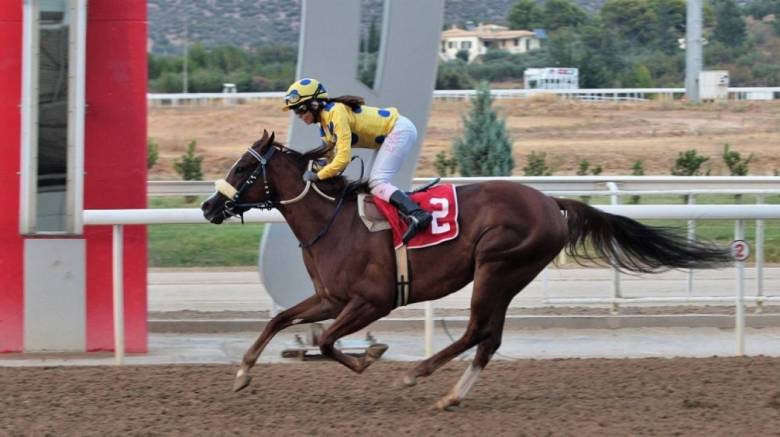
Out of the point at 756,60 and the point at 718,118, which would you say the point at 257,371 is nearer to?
the point at 718,118

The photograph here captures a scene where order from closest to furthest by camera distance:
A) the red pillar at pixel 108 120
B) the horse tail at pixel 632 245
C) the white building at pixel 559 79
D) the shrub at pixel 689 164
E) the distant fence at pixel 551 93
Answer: the horse tail at pixel 632 245 → the red pillar at pixel 108 120 → the shrub at pixel 689 164 → the distant fence at pixel 551 93 → the white building at pixel 559 79

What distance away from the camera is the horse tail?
6.42m

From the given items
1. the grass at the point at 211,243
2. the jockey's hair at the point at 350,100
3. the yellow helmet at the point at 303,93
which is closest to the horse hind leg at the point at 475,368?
the jockey's hair at the point at 350,100

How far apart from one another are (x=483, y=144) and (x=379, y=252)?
11.6 m

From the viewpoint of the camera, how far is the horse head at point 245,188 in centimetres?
599

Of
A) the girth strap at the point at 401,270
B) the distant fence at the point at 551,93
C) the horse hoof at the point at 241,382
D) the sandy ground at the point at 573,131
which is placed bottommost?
the horse hoof at the point at 241,382

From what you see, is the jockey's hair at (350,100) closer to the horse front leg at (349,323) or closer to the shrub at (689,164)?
the horse front leg at (349,323)

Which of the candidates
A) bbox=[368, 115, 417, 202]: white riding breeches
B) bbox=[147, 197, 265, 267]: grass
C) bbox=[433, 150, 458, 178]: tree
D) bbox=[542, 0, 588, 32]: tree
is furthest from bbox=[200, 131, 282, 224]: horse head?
bbox=[542, 0, 588, 32]: tree

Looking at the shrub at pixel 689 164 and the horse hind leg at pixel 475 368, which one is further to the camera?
the shrub at pixel 689 164

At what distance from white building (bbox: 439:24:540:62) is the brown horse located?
62.4 m

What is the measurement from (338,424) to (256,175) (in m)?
1.44

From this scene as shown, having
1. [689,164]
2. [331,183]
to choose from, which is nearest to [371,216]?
[331,183]

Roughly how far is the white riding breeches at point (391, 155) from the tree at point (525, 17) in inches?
2922

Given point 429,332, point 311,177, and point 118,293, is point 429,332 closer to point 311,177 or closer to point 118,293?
point 311,177
